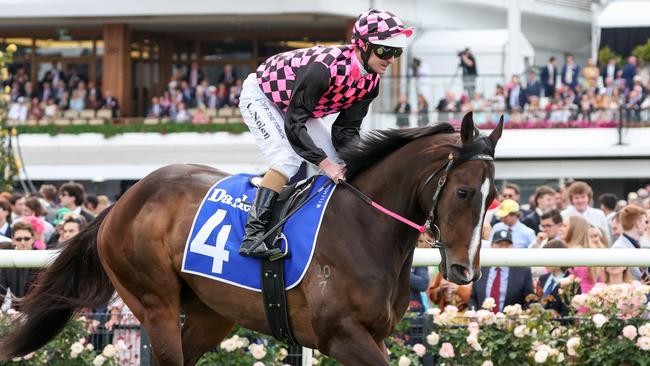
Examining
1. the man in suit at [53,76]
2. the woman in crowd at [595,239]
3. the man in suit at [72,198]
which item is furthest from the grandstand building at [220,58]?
the woman in crowd at [595,239]

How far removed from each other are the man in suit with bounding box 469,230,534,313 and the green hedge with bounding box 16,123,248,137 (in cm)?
1726

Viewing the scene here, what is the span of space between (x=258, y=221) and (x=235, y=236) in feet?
0.64

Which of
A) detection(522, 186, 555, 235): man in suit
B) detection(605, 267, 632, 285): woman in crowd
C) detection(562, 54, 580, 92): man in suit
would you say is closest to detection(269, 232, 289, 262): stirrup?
detection(605, 267, 632, 285): woman in crowd

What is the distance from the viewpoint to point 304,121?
4.88m

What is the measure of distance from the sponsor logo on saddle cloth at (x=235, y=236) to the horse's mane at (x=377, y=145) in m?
0.14

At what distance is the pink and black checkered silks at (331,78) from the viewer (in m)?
4.90

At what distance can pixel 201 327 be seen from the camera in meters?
5.54

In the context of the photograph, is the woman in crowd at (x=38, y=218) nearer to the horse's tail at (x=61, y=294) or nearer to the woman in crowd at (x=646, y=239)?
the horse's tail at (x=61, y=294)

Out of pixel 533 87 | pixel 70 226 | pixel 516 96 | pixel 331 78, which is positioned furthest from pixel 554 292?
pixel 533 87

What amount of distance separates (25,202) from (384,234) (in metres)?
6.08

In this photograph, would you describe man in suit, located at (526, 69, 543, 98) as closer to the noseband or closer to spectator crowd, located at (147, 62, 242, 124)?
spectator crowd, located at (147, 62, 242, 124)

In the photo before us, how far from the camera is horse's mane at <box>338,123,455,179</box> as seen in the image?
16.0ft

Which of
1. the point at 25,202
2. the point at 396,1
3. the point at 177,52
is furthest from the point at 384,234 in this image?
the point at 177,52

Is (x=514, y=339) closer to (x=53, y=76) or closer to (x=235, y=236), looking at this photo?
(x=235, y=236)
